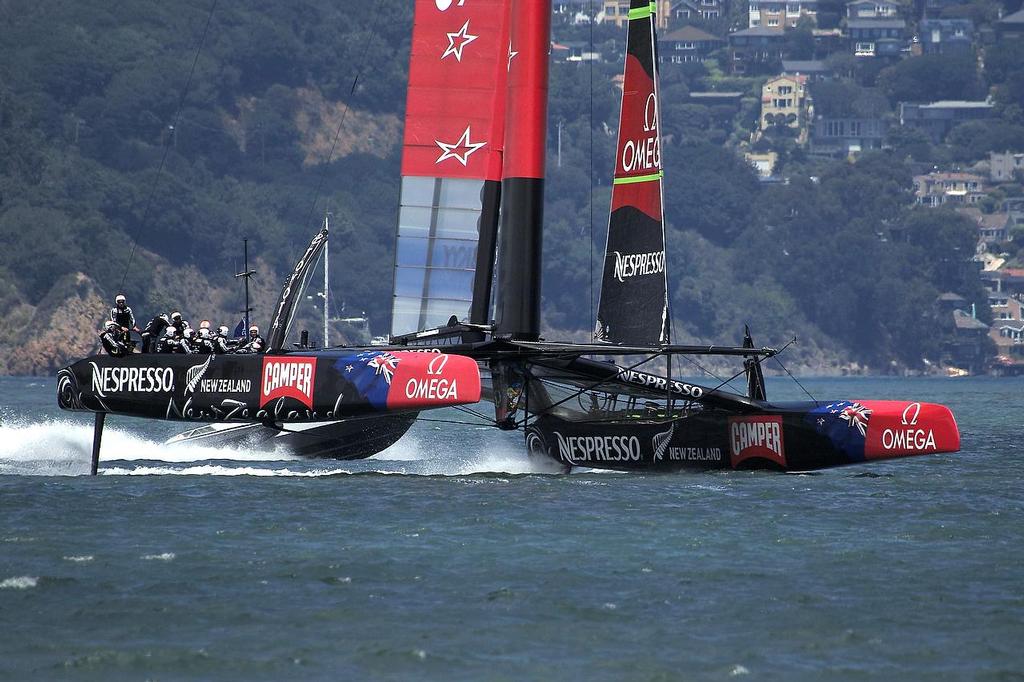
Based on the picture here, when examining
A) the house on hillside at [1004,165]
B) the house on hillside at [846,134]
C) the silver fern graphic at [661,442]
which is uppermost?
the house on hillside at [846,134]

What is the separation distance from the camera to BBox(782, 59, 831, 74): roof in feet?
615

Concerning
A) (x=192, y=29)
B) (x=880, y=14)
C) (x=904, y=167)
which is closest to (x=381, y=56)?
(x=192, y=29)

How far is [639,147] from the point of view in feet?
66.5

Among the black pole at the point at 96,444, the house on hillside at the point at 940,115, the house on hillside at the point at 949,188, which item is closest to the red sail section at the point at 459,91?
the black pole at the point at 96,444

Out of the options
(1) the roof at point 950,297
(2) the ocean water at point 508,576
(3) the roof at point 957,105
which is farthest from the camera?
(3) the roof at point 957,105

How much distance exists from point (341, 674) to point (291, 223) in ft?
323

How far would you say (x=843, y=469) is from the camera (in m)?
21.4

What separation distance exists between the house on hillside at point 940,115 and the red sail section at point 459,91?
156910 mm

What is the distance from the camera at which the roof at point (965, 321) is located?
122 m

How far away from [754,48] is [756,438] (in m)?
181

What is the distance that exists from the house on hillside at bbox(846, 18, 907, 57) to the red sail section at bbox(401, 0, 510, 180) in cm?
17730

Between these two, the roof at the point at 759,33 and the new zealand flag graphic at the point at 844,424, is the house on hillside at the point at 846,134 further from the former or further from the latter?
the new zealand flag graphic at the point at 844,424

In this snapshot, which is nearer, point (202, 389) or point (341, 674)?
point (341, 674)

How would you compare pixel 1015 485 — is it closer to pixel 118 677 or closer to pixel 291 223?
pixel 118 677
